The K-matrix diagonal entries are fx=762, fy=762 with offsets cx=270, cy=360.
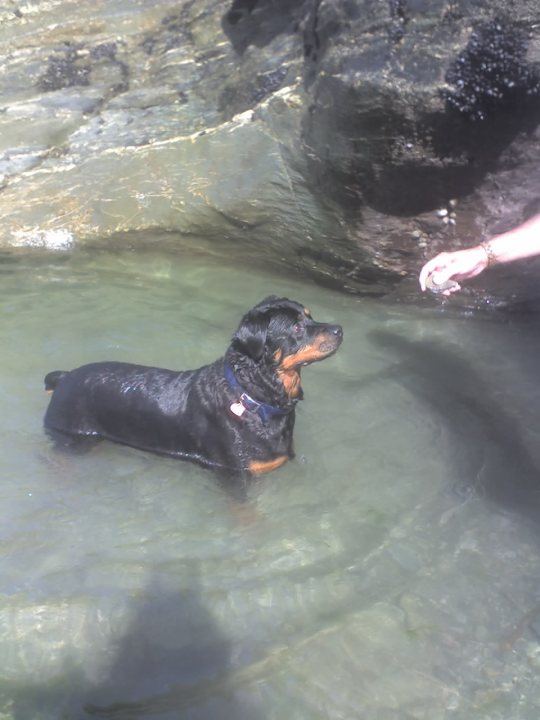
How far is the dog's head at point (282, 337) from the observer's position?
4.39 meters

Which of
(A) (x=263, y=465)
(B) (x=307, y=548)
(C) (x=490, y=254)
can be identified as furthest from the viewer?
(A) (x=263, y=465)

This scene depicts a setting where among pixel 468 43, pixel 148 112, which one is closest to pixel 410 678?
pixel 468 43

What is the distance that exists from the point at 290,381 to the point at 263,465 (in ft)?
1.73

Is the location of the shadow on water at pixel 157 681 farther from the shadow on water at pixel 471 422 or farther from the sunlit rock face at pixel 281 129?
the sunlit rock face at pixel 281 129

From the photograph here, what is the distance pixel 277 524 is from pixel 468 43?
3.22 m

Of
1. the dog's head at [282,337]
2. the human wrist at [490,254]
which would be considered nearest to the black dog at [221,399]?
the dog's head at [282,337]

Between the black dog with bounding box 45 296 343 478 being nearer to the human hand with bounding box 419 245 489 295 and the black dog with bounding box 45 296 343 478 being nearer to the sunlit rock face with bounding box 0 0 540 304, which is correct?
the human hand with bounding box 419 245 489 295

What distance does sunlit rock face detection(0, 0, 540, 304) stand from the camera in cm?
502

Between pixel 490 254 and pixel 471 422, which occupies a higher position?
pixel 490 254

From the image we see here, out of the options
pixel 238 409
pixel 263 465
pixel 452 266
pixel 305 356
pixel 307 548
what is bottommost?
pixel 307 548

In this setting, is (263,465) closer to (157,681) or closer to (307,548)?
(307,548)

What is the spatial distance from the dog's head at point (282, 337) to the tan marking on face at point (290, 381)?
0.07ft

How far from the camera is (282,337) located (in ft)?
14.4

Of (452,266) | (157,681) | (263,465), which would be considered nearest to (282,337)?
(263,465)
